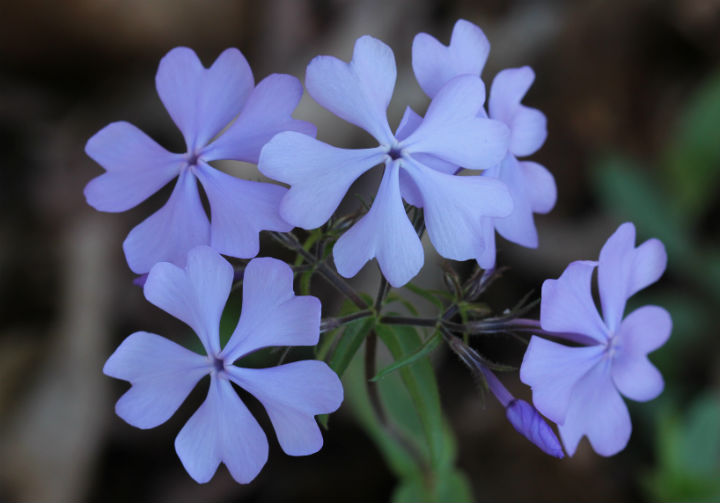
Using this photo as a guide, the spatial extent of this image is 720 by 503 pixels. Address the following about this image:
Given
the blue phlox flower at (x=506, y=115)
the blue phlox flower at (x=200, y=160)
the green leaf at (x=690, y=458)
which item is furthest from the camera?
the green leaf at (x=690, y=458)

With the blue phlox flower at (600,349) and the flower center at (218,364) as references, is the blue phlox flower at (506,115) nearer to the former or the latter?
the blue phlox flower at (600,349)

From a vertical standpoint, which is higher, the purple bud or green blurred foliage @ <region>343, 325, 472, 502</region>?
green blurred foliage @ <region>343, 325, 472, 502</region>

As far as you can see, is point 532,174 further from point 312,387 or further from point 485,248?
point 312,387

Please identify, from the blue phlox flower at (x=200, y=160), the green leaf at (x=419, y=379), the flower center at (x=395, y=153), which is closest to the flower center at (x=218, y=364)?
the blue phlox flower at (x=200, y=160)

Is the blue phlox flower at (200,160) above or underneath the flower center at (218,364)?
above

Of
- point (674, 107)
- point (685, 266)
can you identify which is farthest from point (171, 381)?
point (674, 107)

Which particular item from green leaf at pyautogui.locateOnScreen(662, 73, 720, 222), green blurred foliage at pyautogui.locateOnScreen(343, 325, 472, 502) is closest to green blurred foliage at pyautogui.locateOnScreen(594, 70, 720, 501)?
green leaf at pyautogui.locateOnScreen(662, 73, 720, 222)

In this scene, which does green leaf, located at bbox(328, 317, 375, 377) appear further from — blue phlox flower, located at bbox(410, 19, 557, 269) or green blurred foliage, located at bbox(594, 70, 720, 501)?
green blurred foliage, located at bbox(594, 70, 720, 501)

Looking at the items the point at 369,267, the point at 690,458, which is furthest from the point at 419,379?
the point at 690,458
